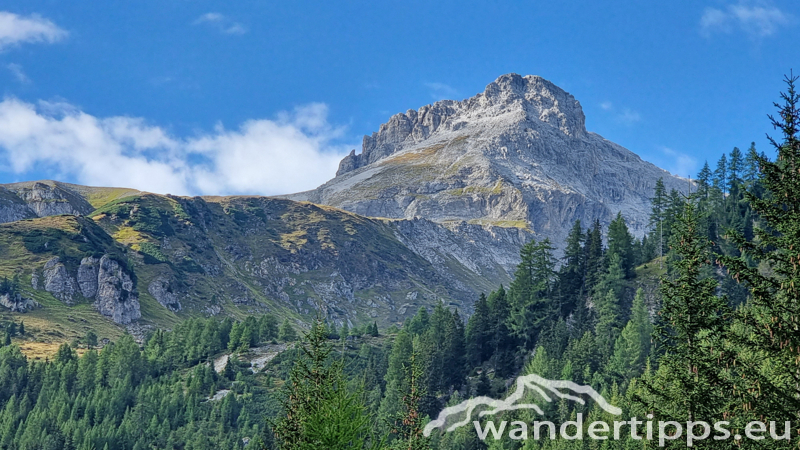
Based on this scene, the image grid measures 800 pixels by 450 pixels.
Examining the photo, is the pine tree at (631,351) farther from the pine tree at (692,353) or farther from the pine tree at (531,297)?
the pine tree at (692,353)

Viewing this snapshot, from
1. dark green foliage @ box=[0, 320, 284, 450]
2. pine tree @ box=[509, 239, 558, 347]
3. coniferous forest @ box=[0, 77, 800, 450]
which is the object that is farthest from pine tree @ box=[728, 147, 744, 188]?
dark green foliage @ box=[0, 320, 284, 450]

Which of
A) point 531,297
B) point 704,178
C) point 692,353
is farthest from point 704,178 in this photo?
point 692,353

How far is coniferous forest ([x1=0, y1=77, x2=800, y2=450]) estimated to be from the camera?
23.0m

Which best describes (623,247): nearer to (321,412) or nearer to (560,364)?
(560,364)

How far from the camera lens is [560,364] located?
405ft

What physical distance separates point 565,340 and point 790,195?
4546 inches

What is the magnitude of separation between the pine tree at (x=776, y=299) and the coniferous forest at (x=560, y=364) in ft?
0.21

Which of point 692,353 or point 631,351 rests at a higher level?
point 692,353

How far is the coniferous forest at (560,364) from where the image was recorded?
75.3 ft

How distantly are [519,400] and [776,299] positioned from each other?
9888 cm

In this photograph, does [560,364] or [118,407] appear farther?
[118,407]

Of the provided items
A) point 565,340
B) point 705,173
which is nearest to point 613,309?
point 565,340

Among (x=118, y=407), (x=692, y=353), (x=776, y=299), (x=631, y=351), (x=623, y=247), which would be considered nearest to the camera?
(x=776, y=299)

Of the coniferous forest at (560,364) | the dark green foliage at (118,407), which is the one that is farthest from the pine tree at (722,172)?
the dark green foliage at (118,407)
